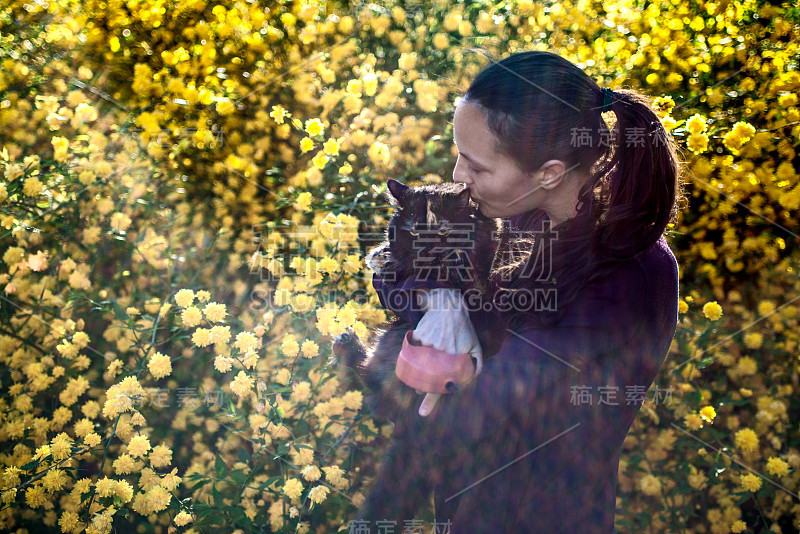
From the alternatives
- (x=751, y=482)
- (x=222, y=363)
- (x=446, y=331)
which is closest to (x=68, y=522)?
(x=222, y=363)

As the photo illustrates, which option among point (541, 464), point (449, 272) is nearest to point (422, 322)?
point (449, 272)

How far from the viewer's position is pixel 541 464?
1.01 m

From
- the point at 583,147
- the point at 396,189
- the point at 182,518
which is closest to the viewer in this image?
the point at 583,147

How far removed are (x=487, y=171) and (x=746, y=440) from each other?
1.44 meters

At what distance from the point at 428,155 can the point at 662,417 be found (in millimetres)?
1226

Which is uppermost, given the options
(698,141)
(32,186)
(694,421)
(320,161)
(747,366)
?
(698,141)

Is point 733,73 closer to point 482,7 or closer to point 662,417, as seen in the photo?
point 482,7

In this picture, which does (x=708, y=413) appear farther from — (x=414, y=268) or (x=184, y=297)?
(x=184, y=297)

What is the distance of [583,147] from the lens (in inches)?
40.4

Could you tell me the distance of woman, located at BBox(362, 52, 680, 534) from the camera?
939 millimetres

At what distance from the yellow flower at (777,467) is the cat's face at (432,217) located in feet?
4.58

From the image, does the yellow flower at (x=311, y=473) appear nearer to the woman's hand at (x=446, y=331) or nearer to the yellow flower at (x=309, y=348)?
the yellow flower at (x=309, y=348)

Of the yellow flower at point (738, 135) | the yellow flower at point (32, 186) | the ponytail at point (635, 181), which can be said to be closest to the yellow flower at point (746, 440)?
the yellow flower at point (738, 135)

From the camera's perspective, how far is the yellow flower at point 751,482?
1753mm
